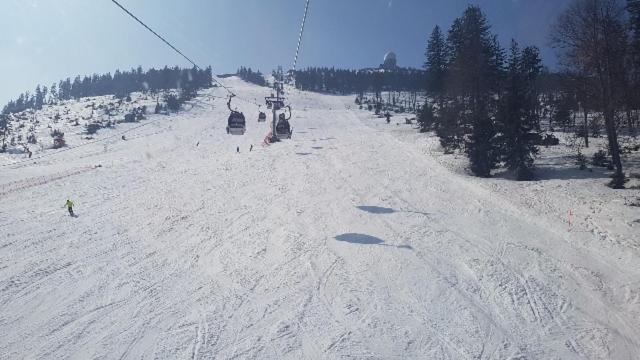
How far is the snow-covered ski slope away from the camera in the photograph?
9.74 meters

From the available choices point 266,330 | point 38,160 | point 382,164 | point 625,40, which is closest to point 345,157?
point 382,164

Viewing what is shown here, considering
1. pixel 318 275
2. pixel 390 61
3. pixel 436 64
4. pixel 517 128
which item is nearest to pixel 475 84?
pixel 517 128

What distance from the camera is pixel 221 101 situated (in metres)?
128

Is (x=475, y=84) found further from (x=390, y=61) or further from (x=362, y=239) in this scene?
(x=390, y=61)

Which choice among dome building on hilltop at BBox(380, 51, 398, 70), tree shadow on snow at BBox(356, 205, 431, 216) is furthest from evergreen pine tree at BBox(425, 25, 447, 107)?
dome building on hilltop at BBox(380, 51, 398, 70)

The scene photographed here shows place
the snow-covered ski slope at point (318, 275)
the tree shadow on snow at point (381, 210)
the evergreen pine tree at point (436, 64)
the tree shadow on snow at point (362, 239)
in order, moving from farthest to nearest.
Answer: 1. the evergreen pine tree at point (436, 64)
2. the tree shadow on snow at point (381, 210)
3. the tree shadow on snow at point (362, 239)
4. the snow-covered ski slope at point (318, 275)

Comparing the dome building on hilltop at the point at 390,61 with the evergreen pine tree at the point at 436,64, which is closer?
the evergreen pine tree at the point at 436,64

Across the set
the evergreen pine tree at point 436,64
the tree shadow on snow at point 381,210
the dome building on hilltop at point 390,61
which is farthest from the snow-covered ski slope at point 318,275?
the dome building on hilltop at point 390,61

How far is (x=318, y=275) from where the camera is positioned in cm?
1311

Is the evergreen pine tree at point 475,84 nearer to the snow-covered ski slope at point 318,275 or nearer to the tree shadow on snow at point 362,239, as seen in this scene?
the snow-covered ski slope at point 318,275

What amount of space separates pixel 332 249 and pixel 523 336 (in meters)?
6.99

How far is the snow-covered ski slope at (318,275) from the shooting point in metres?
9.74

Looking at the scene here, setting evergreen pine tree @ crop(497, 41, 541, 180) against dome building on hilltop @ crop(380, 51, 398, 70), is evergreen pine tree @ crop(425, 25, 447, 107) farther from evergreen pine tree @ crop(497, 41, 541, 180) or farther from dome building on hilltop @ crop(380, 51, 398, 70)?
dome building on hilltop @ crop(380, 51, 398, 70)

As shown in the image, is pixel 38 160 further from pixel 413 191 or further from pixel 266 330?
pixel 266 330
